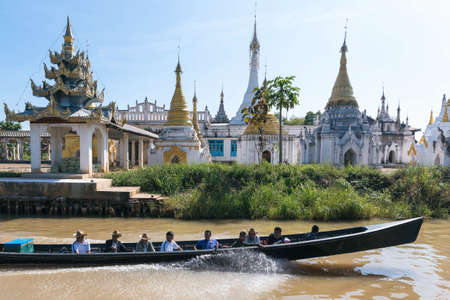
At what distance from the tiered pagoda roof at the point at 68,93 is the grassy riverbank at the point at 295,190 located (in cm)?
366

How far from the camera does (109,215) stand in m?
12.9

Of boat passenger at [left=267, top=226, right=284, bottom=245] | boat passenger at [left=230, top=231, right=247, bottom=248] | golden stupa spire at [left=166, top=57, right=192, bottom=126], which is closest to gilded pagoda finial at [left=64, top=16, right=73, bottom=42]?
golden stupa spire at [left=166, top=57, right=192, bottom=126]

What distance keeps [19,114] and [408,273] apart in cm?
1769

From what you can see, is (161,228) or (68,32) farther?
(68,32)

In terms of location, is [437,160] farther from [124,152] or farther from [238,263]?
[124,152]

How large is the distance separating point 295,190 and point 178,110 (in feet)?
39.0

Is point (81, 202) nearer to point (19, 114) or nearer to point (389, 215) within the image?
point (19, 114)

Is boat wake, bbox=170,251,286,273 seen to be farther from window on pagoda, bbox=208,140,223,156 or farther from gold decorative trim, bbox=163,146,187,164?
window on pagoda, bbox=208,140,223,156

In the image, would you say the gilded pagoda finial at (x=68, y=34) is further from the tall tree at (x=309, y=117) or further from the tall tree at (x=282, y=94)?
the tall tree at (x=309, y=117)

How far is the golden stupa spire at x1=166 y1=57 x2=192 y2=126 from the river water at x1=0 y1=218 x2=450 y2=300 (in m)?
15.6

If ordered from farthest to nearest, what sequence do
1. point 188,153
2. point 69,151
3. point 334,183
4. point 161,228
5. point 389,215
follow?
point 69,151
point 188,153
point 334,183
point 389,215
point 161,228

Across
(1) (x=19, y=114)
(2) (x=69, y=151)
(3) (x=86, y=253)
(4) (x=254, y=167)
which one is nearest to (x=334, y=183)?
(4) (x=254, y=167)

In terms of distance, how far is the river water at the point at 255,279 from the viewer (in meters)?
6.10

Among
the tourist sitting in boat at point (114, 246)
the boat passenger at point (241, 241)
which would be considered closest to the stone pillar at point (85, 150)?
the tourist sitting in boat at point (114, 246)
